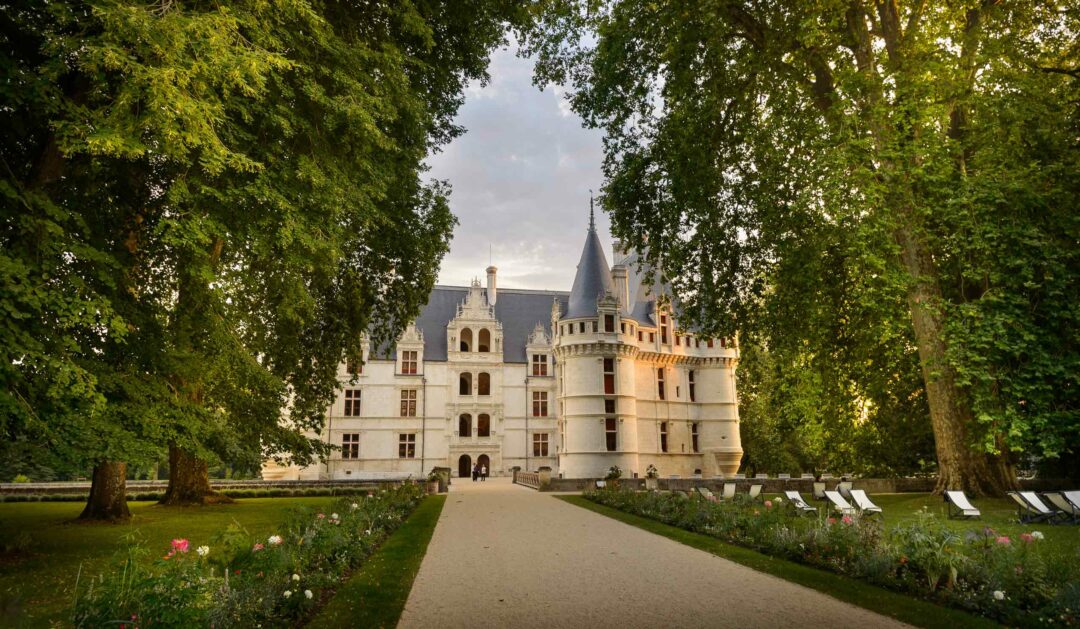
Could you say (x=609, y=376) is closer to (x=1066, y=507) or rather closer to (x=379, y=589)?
(x=1066, y=507)

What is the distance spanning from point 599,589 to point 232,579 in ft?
13.2

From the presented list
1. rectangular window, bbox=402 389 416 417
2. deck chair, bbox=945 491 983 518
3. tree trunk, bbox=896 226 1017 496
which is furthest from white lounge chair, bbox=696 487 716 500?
rectangular window, bbox=402 389 416 417

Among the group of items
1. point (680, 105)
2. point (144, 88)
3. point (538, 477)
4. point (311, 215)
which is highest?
point (680, 105)

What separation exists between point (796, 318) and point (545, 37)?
411 inches

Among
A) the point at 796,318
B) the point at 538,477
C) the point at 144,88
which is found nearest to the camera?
the point at 144,88

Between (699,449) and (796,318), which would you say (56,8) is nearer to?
(796,318)

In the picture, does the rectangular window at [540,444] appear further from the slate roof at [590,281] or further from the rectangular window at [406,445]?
the slate roof at [590,281]

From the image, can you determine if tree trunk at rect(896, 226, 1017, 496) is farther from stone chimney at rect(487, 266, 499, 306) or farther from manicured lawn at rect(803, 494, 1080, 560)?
stone chimney at rect(487, 266, 499, 306)

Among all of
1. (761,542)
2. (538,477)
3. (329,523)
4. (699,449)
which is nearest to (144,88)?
(329,523)

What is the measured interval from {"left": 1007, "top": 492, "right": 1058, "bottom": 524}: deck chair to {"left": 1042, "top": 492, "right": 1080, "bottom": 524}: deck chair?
15 cm

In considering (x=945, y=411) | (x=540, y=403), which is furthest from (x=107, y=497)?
(x=540, y=403)

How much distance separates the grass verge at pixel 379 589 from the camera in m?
5.92

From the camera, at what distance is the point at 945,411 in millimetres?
14164

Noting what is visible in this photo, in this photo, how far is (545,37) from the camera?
17484mm
